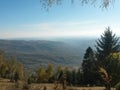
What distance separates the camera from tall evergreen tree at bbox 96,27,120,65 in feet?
183

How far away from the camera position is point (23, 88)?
1279 cm

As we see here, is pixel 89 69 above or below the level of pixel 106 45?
below

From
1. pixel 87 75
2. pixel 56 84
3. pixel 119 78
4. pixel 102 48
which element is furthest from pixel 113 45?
pixel 56 84

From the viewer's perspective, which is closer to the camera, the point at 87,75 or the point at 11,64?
the point at 87,75

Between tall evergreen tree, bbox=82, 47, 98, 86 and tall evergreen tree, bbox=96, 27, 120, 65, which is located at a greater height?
tall evergreen tree, bbox=96, 27, 120, 65

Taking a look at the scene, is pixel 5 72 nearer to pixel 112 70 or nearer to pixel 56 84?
pixel 112 70

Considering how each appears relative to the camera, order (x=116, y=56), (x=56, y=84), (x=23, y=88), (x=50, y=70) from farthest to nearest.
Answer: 1. (x=50, y=70)
2. (x=116, y=56)
3. (x=23, y=88)
4. (x=56, y=84)

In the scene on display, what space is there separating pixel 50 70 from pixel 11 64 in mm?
29845

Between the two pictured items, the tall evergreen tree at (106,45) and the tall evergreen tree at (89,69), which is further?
the tall evergreen tree at (106,45)

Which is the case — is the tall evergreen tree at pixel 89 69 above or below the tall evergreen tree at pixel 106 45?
below

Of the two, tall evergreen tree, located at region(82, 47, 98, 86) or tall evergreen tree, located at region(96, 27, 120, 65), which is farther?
tall evergreen tree, located at region(96, 27, 120, 65)

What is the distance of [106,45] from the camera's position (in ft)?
186

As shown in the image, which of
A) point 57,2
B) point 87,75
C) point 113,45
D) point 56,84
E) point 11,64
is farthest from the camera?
point 11,64

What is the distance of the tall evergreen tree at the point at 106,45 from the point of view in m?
55.9
